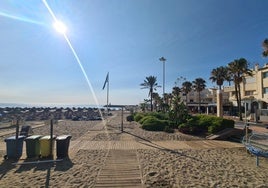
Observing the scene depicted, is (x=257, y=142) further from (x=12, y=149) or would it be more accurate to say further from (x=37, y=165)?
(x=12, y=149)

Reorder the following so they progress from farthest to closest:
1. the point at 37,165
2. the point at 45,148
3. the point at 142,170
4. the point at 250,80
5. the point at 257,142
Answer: the point at 250,80 < the point at 257,142 < the point at 45,148 < the point at 37,165 < the point at 142,170

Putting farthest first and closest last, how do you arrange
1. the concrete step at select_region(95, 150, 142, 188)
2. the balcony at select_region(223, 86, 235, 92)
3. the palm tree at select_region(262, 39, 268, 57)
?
the balcony at select_region(223, 86, 235, 92) → the palm tree at select_region(262, 39, 268, 57) → the concrete step at select_region(95, 150, 142, 188)

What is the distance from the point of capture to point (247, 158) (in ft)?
32.6

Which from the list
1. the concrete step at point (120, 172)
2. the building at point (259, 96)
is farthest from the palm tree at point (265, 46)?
A: the concrete step at point (120, 172)

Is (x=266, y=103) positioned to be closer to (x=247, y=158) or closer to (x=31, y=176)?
(x=247, y=158)

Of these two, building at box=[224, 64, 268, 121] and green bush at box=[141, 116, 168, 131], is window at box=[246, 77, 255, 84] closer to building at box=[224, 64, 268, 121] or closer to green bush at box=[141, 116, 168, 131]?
building at box=[224, 64, 268, 121]

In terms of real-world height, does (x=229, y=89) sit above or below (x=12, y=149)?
above

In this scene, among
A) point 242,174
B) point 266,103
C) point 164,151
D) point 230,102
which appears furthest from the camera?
point 230,102

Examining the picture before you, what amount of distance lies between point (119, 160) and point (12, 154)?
469cm

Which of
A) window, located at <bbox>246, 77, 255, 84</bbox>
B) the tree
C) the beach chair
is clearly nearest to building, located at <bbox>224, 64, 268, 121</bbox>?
window, located at <bbox>246, 77, 255, 84</bbox>

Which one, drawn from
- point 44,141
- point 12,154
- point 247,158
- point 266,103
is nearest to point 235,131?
point 247,158

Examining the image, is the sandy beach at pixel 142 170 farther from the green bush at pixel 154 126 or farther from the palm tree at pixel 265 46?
the palm tree at pixel 265 46

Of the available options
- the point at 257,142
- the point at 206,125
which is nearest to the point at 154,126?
the point at 206,125

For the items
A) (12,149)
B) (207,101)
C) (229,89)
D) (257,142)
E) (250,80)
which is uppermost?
(250,80)
